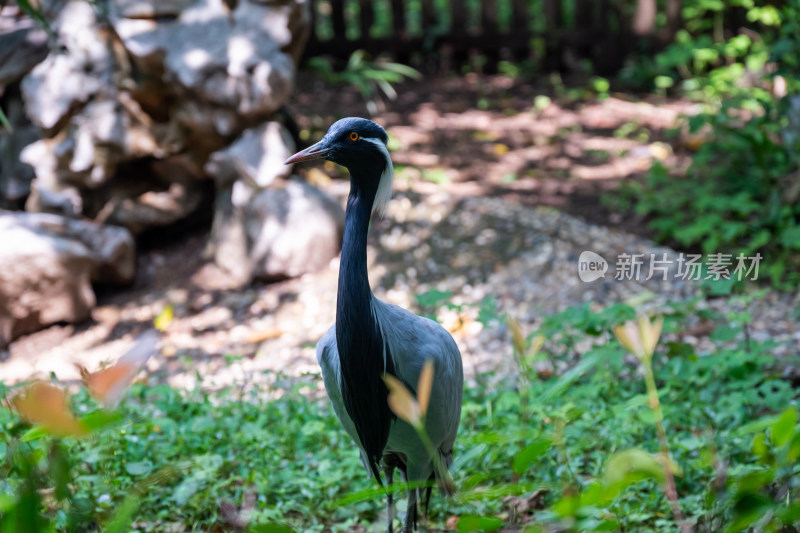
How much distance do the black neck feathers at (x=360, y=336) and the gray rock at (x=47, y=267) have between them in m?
3.65

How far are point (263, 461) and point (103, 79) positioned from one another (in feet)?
12.1

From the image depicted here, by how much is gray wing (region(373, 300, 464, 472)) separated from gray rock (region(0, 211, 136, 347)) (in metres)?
3.64

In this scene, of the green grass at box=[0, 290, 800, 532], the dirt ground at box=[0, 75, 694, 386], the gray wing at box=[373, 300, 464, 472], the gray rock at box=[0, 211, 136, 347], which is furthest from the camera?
the gray rock at box=[0, 211, 136, 347]

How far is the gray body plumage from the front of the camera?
2303 millimetres

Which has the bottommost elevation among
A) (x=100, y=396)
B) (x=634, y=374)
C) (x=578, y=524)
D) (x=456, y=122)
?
(x=634, y=374)

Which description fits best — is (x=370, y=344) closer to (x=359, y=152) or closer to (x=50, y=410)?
(x=359, y=152)

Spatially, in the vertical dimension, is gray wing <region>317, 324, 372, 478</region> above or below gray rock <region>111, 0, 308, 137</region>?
below

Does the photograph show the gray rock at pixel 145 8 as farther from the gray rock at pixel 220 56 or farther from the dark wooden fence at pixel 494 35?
the dark wooden fence at pixel 494 35

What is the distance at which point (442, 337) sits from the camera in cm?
248

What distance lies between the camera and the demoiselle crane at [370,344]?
221 centimetres

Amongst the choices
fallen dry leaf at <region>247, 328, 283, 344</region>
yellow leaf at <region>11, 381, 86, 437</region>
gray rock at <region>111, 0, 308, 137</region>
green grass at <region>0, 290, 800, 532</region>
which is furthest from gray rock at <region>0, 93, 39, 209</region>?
yellow leaf at <region>11, 381, 86, 437</region>

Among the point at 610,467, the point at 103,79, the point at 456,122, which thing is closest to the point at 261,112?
the point at 103,79

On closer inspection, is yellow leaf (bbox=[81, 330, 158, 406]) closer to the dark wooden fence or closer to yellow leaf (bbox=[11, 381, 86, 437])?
yellow leaf (bbox=[11, 381, 86, 437])

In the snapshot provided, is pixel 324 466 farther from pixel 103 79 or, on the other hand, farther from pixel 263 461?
pixel 103 79
